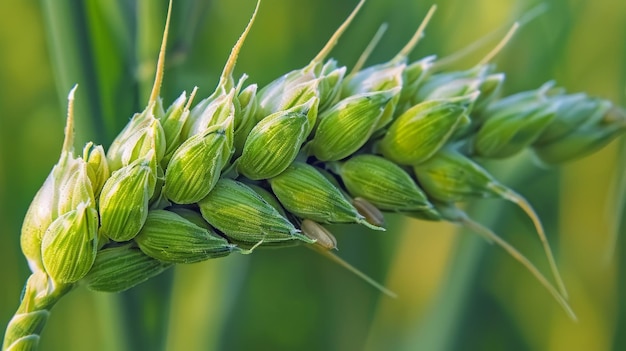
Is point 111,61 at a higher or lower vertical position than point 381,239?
higher

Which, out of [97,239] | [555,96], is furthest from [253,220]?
[555,96]

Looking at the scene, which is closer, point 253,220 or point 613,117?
point 253,220

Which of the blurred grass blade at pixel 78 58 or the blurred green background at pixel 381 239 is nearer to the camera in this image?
the blurred grass blade at pixel 78 58

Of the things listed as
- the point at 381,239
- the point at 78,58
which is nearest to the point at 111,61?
the point at 78,58

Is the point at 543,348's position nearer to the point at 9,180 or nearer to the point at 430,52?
the point at 430,52

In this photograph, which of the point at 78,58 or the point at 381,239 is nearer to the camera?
the point at 78,58

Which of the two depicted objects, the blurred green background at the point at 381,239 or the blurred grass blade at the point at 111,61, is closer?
the blurred grass blade at the point at 111,61

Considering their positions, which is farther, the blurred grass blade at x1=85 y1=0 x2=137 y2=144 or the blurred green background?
the blurred green background

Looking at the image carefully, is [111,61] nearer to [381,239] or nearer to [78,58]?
[78,58]
